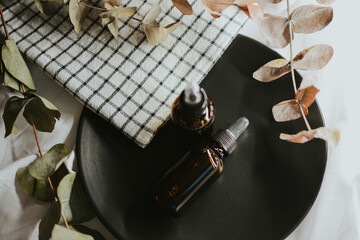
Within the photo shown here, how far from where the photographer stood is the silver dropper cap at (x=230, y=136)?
428 millimetres

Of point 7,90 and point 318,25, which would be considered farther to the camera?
point 7,90

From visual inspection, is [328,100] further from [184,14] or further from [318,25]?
[184,14]

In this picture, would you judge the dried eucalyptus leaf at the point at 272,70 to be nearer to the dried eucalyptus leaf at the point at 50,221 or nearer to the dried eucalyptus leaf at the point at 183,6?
the dried eucalyptus leaf at the point at 183,6

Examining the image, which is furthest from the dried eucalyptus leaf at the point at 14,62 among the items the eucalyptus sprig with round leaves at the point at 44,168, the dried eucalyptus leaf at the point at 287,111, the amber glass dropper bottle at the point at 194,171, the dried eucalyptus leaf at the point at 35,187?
the dried eucalyptus leaf at the point at 287,111

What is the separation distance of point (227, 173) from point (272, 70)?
0.15m

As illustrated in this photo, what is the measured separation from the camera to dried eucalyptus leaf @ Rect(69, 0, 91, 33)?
47 cm

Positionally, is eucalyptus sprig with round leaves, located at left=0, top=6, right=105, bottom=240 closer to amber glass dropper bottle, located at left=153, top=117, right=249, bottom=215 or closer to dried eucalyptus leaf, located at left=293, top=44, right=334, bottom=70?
amber glass dropper bottle, located at left=153, top=117, right=249, bottom=215

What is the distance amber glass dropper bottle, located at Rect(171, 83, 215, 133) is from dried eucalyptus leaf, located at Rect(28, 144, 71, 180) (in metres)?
0.16

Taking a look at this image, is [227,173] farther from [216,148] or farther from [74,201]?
[74,201]

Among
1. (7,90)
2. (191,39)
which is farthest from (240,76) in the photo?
(7,90)

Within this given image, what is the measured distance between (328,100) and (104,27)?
0.35 m

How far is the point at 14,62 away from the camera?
1.53 feet

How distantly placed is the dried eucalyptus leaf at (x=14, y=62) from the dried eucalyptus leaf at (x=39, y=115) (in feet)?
0.13

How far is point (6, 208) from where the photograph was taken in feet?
1.61
